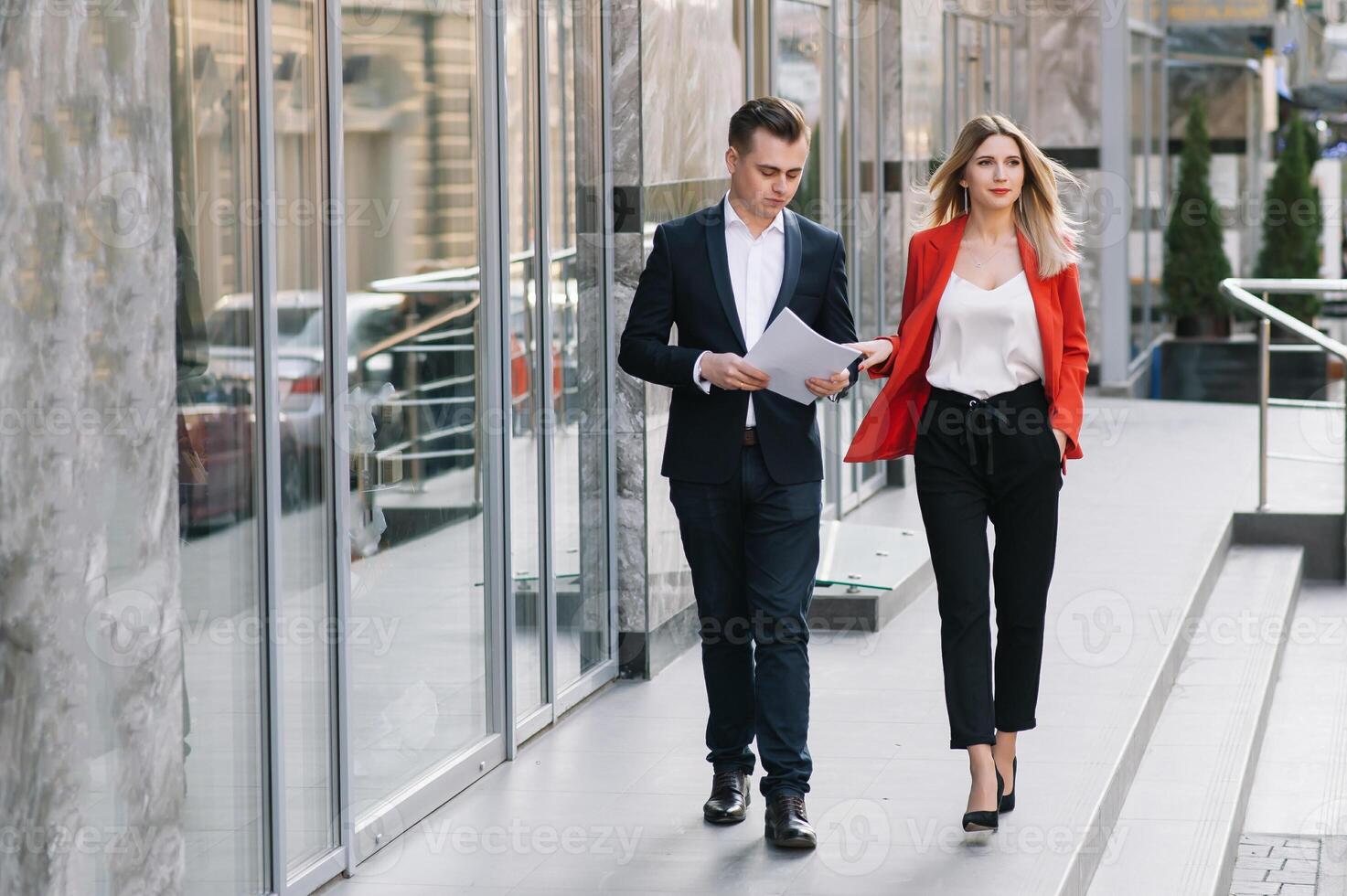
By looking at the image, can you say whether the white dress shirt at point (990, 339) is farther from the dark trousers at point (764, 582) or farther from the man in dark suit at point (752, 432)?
the dark trousers at point (764, 582)

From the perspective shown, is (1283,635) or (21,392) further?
(1283,635)

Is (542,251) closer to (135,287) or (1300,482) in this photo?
(135,287)

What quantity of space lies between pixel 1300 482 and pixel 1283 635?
3.16 metres

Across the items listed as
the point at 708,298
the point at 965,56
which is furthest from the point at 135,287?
the point at 965,56

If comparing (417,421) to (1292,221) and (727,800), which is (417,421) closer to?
(727,800)

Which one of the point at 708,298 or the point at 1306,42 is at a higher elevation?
the point at 1306,42

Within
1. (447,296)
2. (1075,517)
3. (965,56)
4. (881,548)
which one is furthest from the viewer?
(965,56)

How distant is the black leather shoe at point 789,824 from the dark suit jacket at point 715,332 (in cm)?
74

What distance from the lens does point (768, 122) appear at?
4.15 meters

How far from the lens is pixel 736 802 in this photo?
4566mm

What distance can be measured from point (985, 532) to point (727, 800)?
0.89 m

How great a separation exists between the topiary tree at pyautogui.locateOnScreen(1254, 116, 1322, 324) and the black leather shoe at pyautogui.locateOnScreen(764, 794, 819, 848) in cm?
2012

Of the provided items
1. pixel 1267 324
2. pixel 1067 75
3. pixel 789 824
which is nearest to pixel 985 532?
pixel 789 824

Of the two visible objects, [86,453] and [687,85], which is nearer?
[86,453]
